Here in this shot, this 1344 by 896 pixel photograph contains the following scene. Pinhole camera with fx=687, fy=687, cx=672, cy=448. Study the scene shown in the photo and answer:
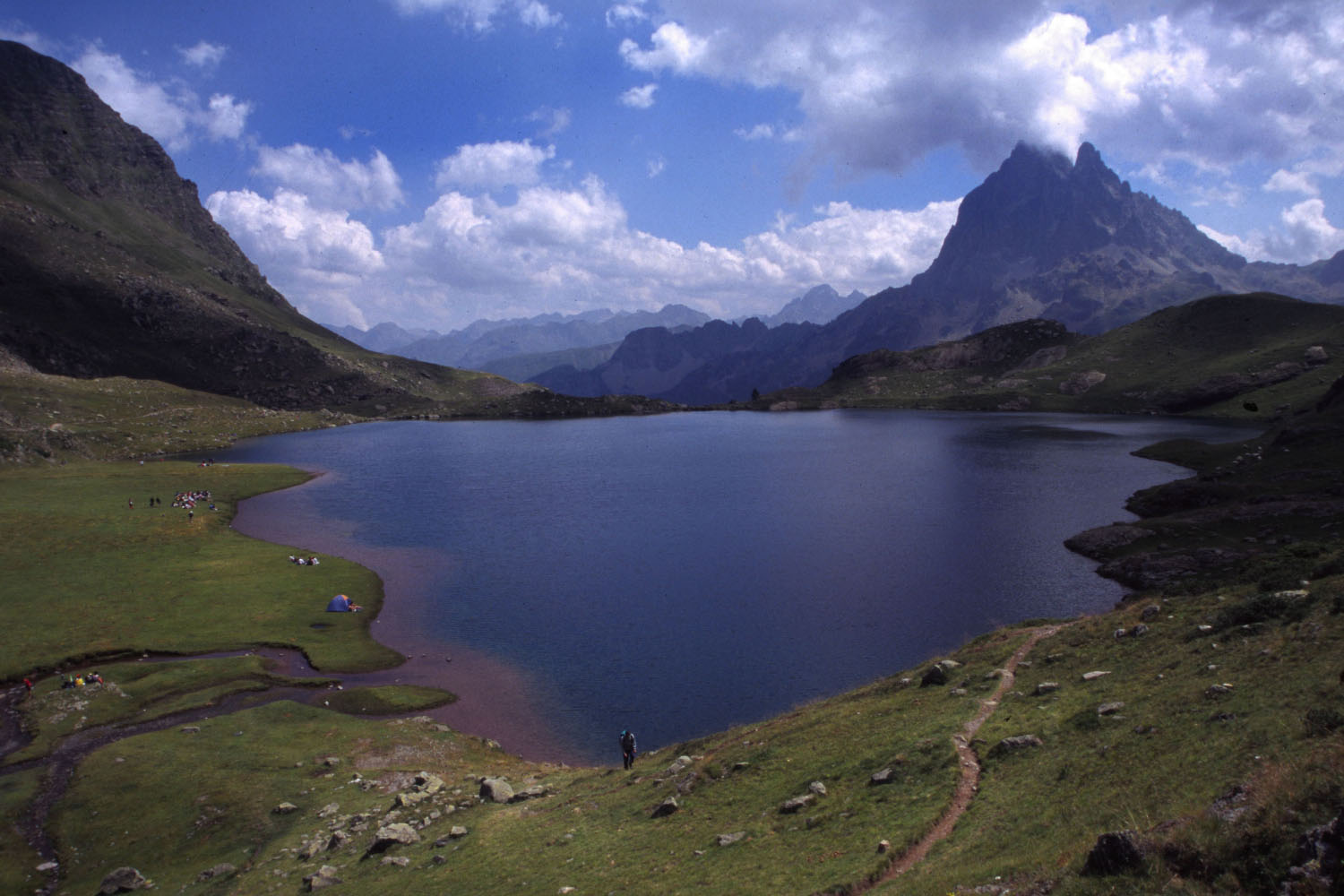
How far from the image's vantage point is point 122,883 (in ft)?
95.7

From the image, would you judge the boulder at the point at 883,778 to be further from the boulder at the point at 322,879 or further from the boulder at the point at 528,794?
the boulder at the point at 322,879

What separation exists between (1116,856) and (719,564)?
69.7m

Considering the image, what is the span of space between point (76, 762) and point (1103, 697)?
5478cm

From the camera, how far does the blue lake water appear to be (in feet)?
180

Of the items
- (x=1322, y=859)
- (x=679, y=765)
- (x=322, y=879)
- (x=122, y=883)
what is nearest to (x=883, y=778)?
(x=679, y=765)

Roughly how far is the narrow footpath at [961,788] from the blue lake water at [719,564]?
18909mm

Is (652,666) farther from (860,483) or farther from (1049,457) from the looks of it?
(1049,457)

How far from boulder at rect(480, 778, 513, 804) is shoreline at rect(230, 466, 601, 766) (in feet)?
33.3

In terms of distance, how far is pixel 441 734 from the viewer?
4759cm

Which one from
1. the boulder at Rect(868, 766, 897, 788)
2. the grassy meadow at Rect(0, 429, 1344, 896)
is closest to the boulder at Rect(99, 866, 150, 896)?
the grassy meadow at Rect(0, 429, 1344, 896)

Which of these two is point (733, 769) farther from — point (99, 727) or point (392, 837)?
point (99, 727)

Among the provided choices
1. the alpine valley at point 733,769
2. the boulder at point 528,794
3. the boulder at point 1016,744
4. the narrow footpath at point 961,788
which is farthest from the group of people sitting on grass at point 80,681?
the boulder at point 1016,744

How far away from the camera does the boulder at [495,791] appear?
34.7 metres

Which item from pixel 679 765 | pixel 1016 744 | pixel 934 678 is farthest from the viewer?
pixel 934 678
